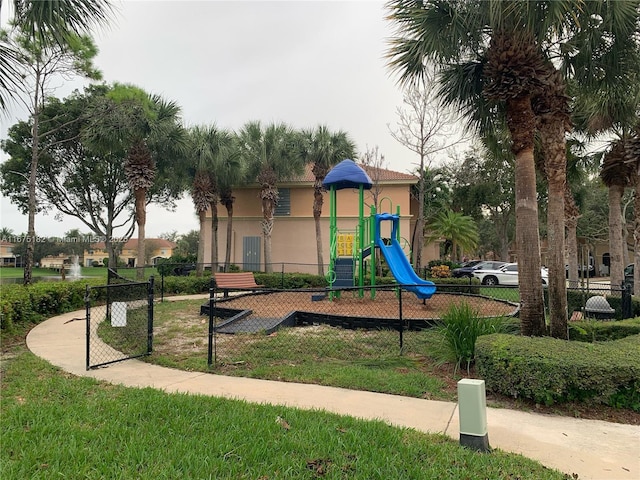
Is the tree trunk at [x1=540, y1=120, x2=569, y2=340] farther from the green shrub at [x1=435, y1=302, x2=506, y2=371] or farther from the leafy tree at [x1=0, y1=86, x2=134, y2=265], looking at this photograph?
the leafy tree at [x1=0, y1=86, x2=134, y2=265]

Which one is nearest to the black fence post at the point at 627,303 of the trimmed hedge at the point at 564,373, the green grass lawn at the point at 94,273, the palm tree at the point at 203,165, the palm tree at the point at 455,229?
the trimmed hedge at the point at 564,373

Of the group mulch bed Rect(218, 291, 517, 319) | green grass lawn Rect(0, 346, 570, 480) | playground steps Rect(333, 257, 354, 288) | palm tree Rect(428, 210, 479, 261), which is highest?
palm tree Rect(428, 210, 479, 261)

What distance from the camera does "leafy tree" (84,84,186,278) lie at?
16359mm

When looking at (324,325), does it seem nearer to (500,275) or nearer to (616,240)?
(616,240)

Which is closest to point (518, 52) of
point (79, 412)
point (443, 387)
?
point (443, 387)

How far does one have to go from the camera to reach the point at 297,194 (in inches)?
989

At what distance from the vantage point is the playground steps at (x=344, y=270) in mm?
12671

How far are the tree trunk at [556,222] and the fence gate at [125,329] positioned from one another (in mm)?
6027

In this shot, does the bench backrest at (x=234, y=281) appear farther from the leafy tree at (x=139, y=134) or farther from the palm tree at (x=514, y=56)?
the palm tree at (x=514, y=56)

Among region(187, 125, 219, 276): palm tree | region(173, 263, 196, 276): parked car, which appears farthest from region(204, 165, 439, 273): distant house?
region(187, 125, 219, 276): palm tree

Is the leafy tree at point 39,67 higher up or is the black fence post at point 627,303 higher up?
the leafy tree at point 39,67

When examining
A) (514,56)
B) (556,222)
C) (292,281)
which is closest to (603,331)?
(556,222)

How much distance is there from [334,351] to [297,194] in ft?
62.4

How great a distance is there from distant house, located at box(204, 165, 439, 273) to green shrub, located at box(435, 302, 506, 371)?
715 inches
